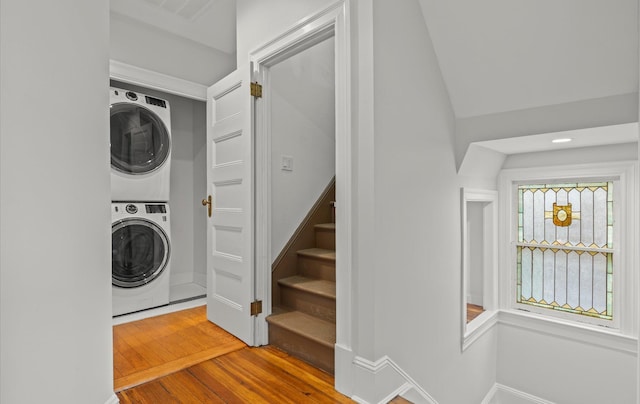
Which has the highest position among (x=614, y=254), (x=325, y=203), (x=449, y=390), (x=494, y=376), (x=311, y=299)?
(x=325, y=203)

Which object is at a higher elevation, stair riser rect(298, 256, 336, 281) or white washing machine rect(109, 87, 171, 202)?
white washing machine rect(109, 87, 171, 202)

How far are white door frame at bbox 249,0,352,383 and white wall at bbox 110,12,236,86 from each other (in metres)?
1.37

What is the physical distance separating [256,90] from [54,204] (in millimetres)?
1629

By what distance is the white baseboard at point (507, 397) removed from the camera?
315 centimetres

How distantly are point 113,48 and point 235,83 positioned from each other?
1328 mm

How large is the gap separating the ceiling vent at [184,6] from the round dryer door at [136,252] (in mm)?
1968

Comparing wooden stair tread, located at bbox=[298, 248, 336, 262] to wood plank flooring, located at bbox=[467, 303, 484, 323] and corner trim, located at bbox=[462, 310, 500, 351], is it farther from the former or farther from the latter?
wood plank flooring, located at bbox=[467, 303, 484, 323]

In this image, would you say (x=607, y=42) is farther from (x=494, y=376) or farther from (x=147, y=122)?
(x=147, y=122)

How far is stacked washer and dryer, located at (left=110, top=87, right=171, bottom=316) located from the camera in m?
2.85

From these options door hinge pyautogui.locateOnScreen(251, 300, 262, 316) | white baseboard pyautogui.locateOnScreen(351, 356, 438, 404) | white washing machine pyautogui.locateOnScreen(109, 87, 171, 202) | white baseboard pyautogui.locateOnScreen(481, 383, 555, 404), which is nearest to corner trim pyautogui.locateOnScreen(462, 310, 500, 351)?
white baseboard pyautogui.locateOnScreen(481, 383, 555, 404)

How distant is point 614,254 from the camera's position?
2.81 metres

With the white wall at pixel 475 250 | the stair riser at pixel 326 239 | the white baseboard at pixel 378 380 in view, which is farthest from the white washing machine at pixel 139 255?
the white wall at pixel 475 250

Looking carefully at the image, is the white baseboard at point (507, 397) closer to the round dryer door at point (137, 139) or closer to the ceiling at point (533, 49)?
the ceiling at point (533, 49)

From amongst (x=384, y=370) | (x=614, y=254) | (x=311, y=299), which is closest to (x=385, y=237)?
(x=384, y=370)
